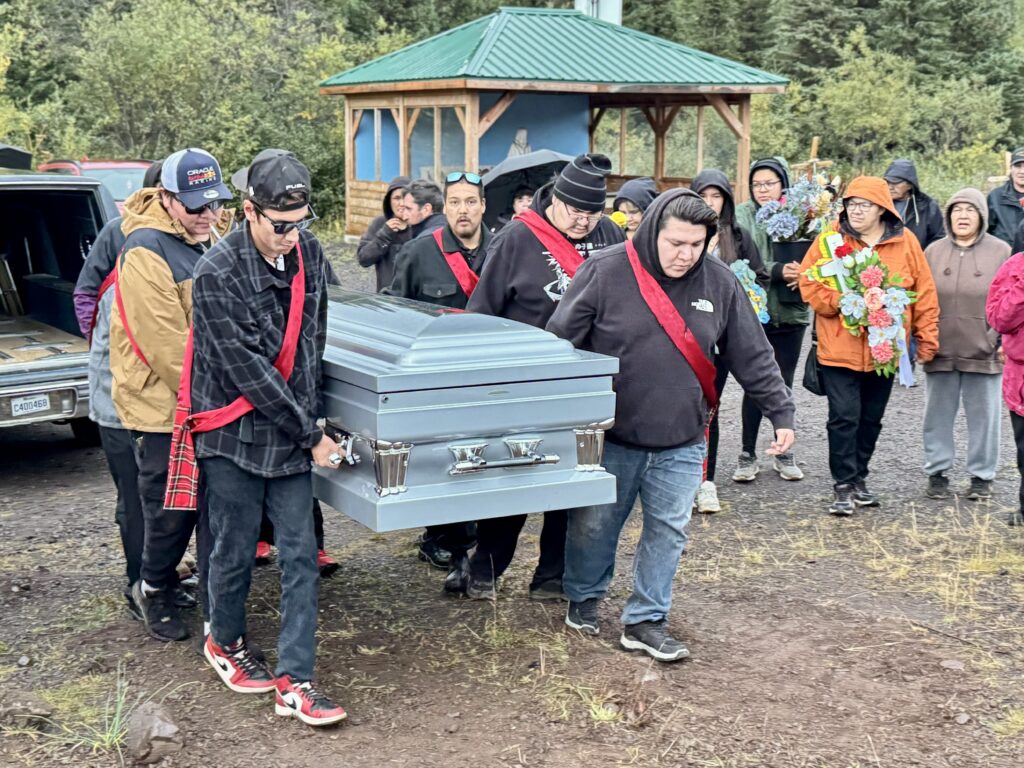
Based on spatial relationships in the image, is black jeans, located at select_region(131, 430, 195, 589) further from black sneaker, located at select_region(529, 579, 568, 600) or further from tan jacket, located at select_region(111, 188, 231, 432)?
black sneaker, located at select_region(529, 579, 568, 600)

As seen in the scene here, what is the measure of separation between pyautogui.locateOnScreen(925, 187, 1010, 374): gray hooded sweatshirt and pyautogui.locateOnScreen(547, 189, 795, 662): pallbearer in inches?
100

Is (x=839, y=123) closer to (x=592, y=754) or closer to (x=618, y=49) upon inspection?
(x=618, y=49)

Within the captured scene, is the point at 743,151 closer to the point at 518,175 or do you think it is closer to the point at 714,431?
the point at 518,175

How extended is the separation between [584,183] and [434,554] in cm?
194

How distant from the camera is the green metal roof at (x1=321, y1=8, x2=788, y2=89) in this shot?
19.2 metres

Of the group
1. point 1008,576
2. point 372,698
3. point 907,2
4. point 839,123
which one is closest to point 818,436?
point 1008,576

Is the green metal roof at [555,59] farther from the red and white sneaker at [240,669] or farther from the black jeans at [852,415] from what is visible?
the red and white sneaker at [240,669]

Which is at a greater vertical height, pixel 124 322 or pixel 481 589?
pixel 124 322

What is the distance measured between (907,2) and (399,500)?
35.1m

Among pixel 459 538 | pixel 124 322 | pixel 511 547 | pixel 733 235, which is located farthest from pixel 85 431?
pixel 733 235

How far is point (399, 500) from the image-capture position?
379 centimetres

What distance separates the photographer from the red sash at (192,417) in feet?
12.8

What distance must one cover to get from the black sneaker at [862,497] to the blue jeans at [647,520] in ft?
8.01

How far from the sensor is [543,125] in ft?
72.8
